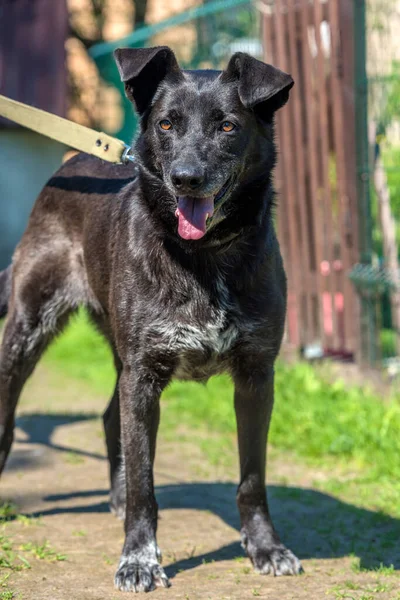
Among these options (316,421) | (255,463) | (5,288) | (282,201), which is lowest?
(316,421)

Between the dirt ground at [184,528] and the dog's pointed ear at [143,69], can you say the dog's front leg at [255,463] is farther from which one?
the dog's pointed ear at [143,69]

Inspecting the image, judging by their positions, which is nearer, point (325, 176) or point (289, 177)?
point (325, 176)

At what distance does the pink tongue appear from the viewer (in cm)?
330

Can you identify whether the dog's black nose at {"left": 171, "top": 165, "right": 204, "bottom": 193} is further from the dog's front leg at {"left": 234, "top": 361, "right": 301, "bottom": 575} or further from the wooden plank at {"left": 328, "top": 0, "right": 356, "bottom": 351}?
the wooden plank at {"left": 328, "top": 0, "right": 356, "bottom": 351}

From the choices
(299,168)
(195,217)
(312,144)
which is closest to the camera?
(195,217)

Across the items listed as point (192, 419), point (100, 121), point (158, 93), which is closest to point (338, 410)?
point (192, 419)

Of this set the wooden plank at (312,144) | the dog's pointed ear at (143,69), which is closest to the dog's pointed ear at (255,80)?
the dog's pointed ear at (143,69)

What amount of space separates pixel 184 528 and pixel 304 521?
1.84 ft

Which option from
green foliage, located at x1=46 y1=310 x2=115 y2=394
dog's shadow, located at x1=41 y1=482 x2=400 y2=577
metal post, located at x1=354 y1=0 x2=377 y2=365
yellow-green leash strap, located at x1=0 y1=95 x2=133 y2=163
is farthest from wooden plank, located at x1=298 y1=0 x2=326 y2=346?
yellow-green leash strap, located at x1=0 y1=95 x2=133 y2=163

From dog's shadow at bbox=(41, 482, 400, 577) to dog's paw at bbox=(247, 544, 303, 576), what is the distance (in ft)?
0.60

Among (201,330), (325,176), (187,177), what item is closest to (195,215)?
(187,177)

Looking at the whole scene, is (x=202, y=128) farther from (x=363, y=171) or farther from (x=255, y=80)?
(x=363, y=171)

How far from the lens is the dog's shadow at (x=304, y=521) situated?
3768 millimetres

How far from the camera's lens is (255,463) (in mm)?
3711
